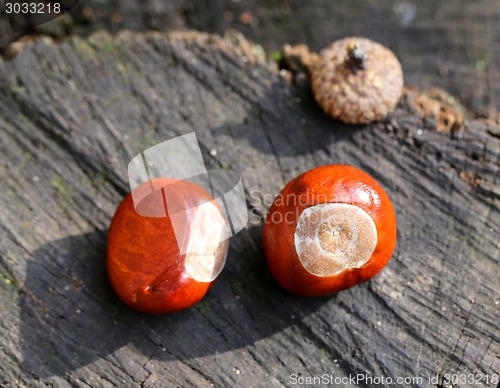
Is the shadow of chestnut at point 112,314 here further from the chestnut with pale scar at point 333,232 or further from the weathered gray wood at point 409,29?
the weathered gray wood at point 409,29

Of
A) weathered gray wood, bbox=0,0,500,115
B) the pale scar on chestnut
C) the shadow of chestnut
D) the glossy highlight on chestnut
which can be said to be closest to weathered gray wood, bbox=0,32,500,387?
the shadow of chestnut

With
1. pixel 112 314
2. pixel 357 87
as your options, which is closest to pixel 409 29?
pixel 357 87

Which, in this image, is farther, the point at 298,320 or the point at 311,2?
the point at 311,2

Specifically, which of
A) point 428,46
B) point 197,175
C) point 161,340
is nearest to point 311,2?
point 428,46

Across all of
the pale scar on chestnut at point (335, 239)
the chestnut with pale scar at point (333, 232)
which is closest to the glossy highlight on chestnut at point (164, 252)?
the chestnut with pale scar at point (333, 232)

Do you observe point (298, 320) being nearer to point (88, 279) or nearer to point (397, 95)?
point (88, 279)

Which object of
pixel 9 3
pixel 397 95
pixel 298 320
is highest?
pixel 9 3
